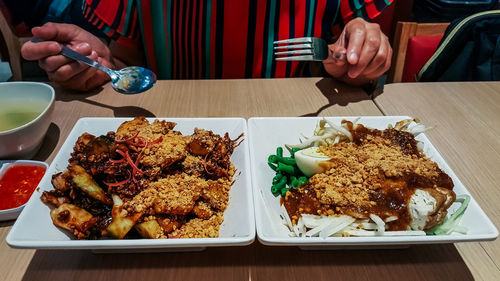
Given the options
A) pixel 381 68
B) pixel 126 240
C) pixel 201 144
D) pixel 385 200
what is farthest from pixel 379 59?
pixel 126 240

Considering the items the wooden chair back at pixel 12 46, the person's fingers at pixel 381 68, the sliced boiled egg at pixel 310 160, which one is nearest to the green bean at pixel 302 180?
the sliced boiled egg at pixel 310 160

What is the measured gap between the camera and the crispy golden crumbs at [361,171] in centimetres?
110

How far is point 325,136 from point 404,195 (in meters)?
0.42

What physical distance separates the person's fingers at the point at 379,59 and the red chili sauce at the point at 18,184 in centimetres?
160

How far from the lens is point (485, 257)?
1071 millimetres

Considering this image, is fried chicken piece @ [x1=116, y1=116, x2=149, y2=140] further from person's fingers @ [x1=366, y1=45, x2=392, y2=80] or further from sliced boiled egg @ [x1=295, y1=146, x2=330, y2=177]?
person's fingers @ [x1=366, y1=45, x2=392, y2=80]

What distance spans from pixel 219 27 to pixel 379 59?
3.29ft

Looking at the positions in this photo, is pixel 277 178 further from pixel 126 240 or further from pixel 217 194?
pixel 126 240

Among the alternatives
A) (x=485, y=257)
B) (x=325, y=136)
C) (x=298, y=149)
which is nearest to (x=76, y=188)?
(x=298, y=149)

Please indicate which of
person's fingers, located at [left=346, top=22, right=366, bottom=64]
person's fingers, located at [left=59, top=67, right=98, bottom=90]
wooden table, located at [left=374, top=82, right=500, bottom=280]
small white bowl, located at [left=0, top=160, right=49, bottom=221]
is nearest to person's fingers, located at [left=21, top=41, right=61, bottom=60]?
person's fingers, located at [left=59, top=67, right=98, bottom=90]

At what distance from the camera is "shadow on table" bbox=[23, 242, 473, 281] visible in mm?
991

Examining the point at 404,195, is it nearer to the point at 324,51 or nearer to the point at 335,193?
the point at 335,193

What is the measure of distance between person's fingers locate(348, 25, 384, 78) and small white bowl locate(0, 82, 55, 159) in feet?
4.74

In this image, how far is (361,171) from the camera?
1164 mm
